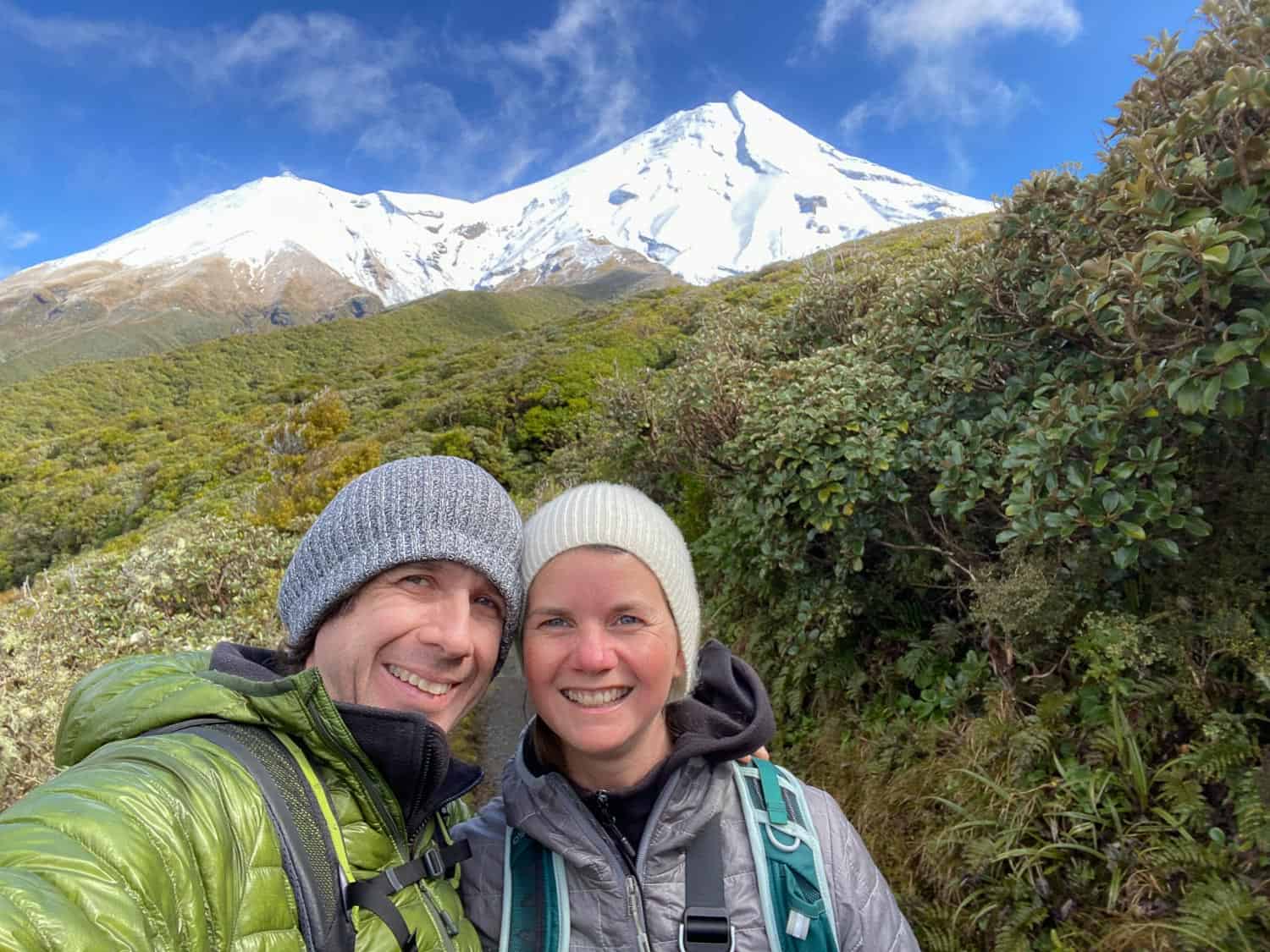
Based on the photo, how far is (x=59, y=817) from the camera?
0.85m

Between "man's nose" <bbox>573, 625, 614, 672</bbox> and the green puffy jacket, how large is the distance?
0.49m

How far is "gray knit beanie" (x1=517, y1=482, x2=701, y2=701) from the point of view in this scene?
170 centimetres

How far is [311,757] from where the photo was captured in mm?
1268

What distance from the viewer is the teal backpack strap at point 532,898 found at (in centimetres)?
149

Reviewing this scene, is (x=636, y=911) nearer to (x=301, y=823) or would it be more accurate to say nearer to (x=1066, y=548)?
(x=301, y=823)

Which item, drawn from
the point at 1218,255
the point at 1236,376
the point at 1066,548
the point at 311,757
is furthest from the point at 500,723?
the point at 1218,255

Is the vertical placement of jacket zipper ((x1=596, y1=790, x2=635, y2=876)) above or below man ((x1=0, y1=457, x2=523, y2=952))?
below

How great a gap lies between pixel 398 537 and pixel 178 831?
2.23ft

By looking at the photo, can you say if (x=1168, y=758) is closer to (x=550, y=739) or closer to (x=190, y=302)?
(x=550, y=739)

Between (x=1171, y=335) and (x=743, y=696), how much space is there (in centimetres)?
238

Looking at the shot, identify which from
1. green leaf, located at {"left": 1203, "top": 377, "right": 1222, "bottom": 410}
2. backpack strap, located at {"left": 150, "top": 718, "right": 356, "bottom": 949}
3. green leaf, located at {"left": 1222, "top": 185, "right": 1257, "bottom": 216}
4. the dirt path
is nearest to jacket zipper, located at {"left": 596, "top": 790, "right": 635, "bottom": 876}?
backpack strap, located at {"left": 150, "top": 718, "right": 356, "bottom": 949}

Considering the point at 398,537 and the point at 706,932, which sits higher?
the point at 398,537

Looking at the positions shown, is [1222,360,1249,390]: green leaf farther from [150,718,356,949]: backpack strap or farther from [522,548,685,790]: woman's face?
[150,718,356,949]: backpack strap

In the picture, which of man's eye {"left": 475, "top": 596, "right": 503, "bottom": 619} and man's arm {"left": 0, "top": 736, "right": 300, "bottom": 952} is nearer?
man's arm {"left": 0, "top": 736, "right": 300, "bottom": 952}
